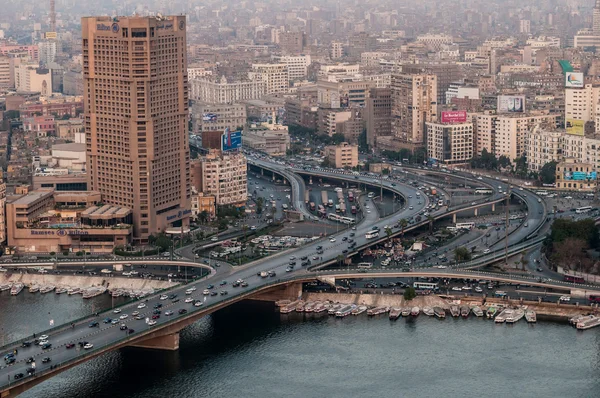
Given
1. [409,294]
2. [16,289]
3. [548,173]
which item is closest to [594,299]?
[409,294]

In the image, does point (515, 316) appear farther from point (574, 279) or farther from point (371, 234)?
point (371, 234)

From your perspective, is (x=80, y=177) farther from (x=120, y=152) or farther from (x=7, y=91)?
(x=7, y=91)

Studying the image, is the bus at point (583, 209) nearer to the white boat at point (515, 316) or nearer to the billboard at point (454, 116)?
the billboard at point (454, 116)

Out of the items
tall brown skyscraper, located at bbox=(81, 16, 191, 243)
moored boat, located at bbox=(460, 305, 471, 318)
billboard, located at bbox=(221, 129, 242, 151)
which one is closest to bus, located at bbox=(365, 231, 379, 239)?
tall brown skyscraper, located at bbox=(81, 16, 191, 243)

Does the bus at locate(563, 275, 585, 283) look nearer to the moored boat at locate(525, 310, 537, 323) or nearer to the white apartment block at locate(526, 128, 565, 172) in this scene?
the moored boat at locate(525, 310, 537, 323)

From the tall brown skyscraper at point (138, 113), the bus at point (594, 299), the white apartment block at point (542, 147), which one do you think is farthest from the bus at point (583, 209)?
the tall brown skyscraper at point (138, 113)

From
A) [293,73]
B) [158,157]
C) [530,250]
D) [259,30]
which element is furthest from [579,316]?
[259,30]
